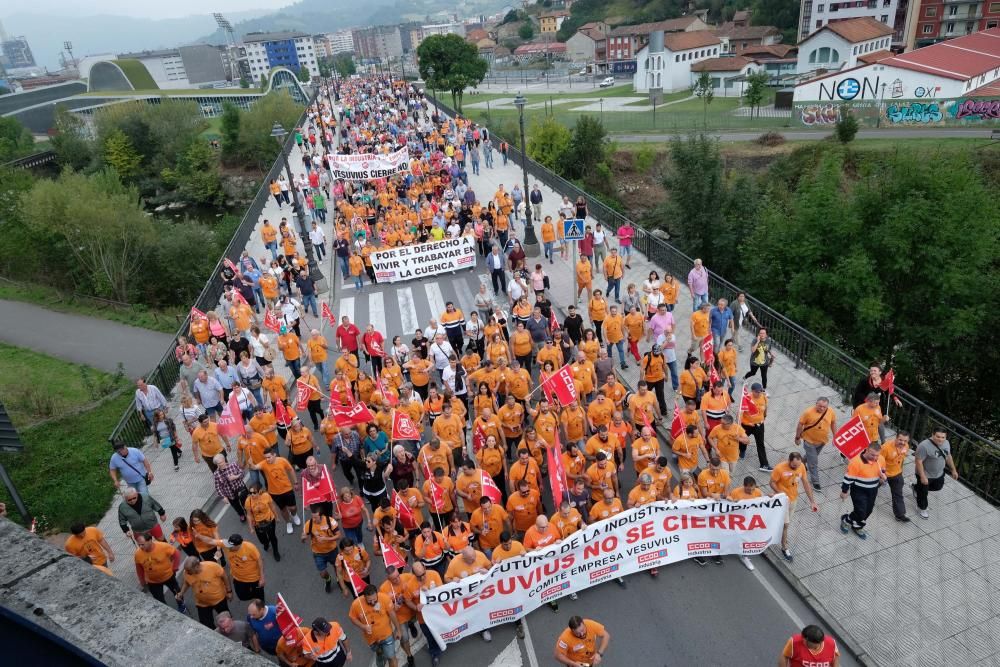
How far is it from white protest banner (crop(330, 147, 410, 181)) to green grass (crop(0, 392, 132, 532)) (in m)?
12.7

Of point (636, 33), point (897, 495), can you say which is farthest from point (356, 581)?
point (636, 33)

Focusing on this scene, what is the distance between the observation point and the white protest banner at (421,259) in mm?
21156

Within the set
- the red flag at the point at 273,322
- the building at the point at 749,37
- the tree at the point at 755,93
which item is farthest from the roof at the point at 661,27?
the red flag at the point at 273,322

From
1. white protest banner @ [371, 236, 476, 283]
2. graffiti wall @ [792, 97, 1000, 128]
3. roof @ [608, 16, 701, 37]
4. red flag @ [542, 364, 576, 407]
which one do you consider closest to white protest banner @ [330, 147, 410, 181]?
white protest banner @ [371, 236, 476, 283]

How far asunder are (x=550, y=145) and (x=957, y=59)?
1375 inches

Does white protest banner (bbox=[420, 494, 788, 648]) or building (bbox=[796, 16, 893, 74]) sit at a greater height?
building (bbox=[796, 16, 893, 74])

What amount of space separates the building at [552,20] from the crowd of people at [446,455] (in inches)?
7278

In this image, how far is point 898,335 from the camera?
62.4 feet

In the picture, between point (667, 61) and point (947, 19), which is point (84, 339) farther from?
point (947, 19)

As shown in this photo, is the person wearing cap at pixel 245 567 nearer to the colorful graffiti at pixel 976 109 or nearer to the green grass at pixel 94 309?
the green grass at pixel 94 309

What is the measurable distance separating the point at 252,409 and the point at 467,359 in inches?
163

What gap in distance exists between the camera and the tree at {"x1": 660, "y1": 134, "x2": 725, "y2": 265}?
2630 cm

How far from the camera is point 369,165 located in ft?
90.4

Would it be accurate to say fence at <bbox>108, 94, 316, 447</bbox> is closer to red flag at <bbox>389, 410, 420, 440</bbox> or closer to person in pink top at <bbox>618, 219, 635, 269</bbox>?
red flag at <bbox>389, 410, 420, 440</bbox>
